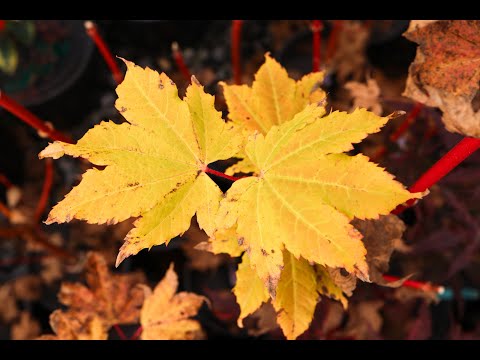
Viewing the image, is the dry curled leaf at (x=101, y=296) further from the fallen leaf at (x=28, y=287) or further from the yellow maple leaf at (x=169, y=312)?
the fallen leaf at (x=28, y=287)

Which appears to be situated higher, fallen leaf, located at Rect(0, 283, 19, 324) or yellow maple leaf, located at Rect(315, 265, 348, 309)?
yellow maple leaf, located at Rect(315, 265, 348, 309)

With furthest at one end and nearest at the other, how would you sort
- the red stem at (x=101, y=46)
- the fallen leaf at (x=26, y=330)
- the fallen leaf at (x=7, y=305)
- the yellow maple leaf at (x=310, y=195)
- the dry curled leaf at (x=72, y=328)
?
the fallen leaf at (x=7, y=305) → the fallen leaf at (x=26, y=330) → the red stem at (x=101, y=46) → the dry curled leaf at (x=72, y=328) → the yellow maple leaf at (x=310, y=195)

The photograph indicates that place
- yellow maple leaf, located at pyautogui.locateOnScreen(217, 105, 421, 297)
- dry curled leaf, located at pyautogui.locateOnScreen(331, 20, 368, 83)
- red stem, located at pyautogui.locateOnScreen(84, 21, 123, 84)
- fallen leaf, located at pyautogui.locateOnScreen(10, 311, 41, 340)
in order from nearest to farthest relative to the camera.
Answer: yellow maple leaf, located at pyautogui.locateOnScreen(217, 105, 421, 297), red stem, located at pyautogui.locateOnScreen(84, 21, 123, 84), fallen leaf, located at pyautogui.locateOnScreen(10, 311, 41, 340), dry curled leaf, located at pyautogui.locateOnScreen(331, 20, 368, 83)

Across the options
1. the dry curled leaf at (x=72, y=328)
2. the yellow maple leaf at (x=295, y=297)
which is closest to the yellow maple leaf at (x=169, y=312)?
the dry curled leaf at (x=72, y=328)

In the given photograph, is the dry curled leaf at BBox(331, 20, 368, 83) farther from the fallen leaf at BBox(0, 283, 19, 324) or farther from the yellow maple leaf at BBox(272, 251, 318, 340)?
the fallen leaf at BBox(0, 283, 19, 324)

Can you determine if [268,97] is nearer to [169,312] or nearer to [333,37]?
[169,312]

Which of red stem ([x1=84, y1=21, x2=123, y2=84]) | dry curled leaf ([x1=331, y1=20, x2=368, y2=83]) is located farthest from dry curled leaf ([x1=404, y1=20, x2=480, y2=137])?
dry curled leaf ([x1=331, y1=20, x2=368, y2=83])

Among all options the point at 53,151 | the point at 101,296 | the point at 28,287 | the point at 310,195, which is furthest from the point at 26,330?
the point at 310,195
